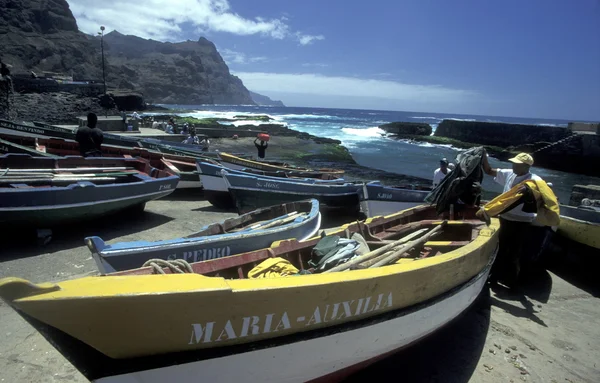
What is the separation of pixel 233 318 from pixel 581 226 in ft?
24.6

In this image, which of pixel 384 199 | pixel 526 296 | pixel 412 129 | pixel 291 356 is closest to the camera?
pixel 291 356

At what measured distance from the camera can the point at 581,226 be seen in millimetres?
7113

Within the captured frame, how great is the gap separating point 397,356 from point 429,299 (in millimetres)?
955

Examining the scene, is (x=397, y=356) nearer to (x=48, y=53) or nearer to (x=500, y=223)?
(x=500, y=223)

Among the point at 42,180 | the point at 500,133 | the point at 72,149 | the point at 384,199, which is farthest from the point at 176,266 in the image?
the point at 500,133

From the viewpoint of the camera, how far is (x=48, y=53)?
100125 millimetres

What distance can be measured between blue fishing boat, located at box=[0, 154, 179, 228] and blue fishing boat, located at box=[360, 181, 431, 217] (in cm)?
521

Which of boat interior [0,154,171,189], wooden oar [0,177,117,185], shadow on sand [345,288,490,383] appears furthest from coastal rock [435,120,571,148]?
wooden oar [0,177,117,185]

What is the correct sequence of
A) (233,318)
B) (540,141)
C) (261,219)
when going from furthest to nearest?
(540,141) < (261,219) < (233,318)

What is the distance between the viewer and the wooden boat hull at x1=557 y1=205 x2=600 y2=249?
6875 millimetres

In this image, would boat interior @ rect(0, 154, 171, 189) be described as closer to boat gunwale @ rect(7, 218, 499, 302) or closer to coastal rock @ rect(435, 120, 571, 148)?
boat gunwale @ rect(7, 218, 499, 302)

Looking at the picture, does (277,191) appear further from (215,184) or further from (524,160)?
(524,160)

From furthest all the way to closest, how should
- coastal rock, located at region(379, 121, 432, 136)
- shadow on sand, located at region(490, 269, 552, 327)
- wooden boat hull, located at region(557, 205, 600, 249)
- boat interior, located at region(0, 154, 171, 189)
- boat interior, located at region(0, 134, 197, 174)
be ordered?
coastal rock, located at region(379, 121, 432, 136)
boat interior, located at region(0, 134, 197, 174)
boat interior, located at region(0, 154, 171, 189)
wooden boat hull, located at region(557, 205, 600, 249)
shadow on sand, located at region(490, 269, 552, 327)

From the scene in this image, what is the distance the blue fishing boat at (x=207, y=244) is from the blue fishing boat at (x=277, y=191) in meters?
2.97
